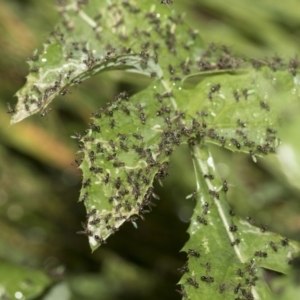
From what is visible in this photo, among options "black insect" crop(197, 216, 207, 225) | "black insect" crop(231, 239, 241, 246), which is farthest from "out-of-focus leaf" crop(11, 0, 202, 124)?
"black insect" crop(231, 239, 241, 246)

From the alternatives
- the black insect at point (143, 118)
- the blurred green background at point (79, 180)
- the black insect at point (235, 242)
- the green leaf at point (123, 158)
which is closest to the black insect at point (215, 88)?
the green leaf at point (123, 158)

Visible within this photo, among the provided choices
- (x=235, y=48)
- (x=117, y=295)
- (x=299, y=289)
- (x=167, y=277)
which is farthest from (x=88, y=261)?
(x=299, y=289)

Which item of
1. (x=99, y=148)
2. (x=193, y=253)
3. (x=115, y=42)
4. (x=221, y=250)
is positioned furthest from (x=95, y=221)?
(x=115, y=42)

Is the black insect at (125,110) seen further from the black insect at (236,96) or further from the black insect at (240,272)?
the black insect at (240,272)

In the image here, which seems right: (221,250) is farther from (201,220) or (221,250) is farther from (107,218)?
(107,218)

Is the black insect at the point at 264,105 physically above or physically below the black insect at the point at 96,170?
above

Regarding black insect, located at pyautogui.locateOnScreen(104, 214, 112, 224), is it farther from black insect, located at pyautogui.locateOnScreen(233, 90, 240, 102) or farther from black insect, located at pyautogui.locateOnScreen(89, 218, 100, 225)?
black insect, located at pyautogui.locateOnScreen(233, 90, 240, 102)

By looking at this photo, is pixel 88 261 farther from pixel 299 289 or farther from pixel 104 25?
pixel 299 289
